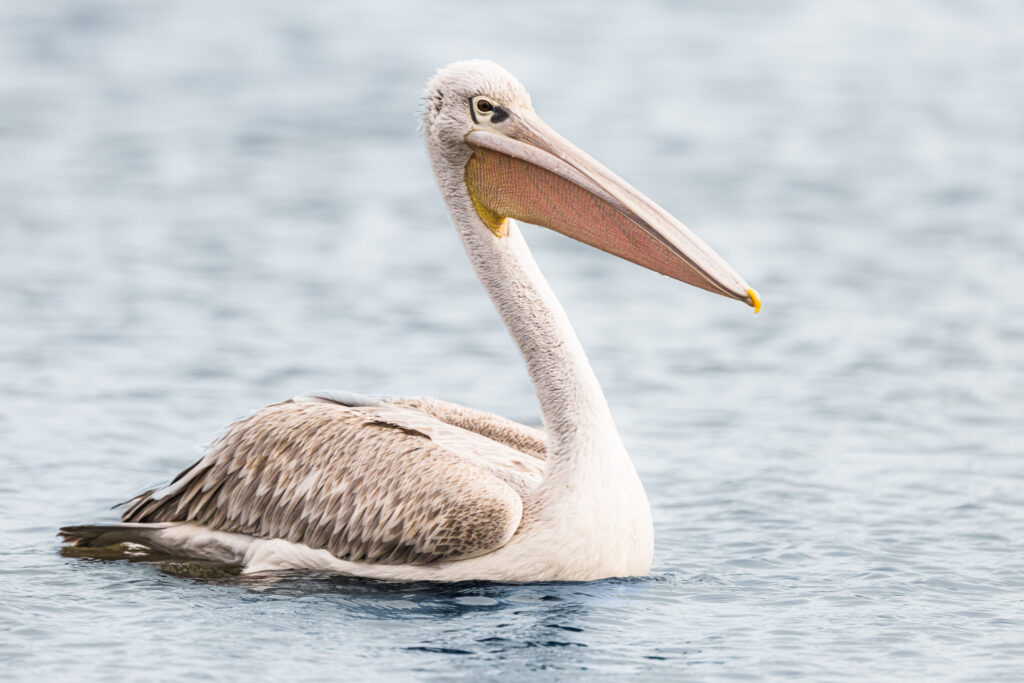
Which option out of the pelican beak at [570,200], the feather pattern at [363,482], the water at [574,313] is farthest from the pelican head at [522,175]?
the water at [574,313]

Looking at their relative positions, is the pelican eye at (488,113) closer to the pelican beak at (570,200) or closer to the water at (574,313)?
the pelican beak at (570,200)

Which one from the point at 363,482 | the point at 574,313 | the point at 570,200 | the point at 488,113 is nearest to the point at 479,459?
the point at 363,482

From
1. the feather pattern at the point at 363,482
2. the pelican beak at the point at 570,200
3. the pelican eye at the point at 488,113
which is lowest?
the feather pattern at the point at 363,482

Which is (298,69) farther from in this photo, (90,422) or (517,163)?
(517,163)

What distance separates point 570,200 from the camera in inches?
255

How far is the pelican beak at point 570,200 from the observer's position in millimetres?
6281

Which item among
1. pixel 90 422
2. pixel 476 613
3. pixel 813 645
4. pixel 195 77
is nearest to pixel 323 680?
pixel 476 613

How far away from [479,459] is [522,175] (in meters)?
1.10

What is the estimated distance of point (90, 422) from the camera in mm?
8672

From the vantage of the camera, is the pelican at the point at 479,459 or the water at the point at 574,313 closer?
the water at the point at 574,313

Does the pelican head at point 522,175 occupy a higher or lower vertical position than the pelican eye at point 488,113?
lower

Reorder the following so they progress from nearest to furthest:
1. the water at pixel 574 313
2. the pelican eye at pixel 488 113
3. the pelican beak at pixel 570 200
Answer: the water at pixel 574 313, the pelican beak at pixel 570 200, the pelican eye at pixel 488 113

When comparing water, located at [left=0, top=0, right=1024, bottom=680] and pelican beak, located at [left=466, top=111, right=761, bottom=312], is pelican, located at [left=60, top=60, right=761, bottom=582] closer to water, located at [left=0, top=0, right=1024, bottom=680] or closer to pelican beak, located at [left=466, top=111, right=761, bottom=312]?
pelican beak, located at [left=466, top=111, right=761, bottom=312]

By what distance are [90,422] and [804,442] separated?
3.63 meters
